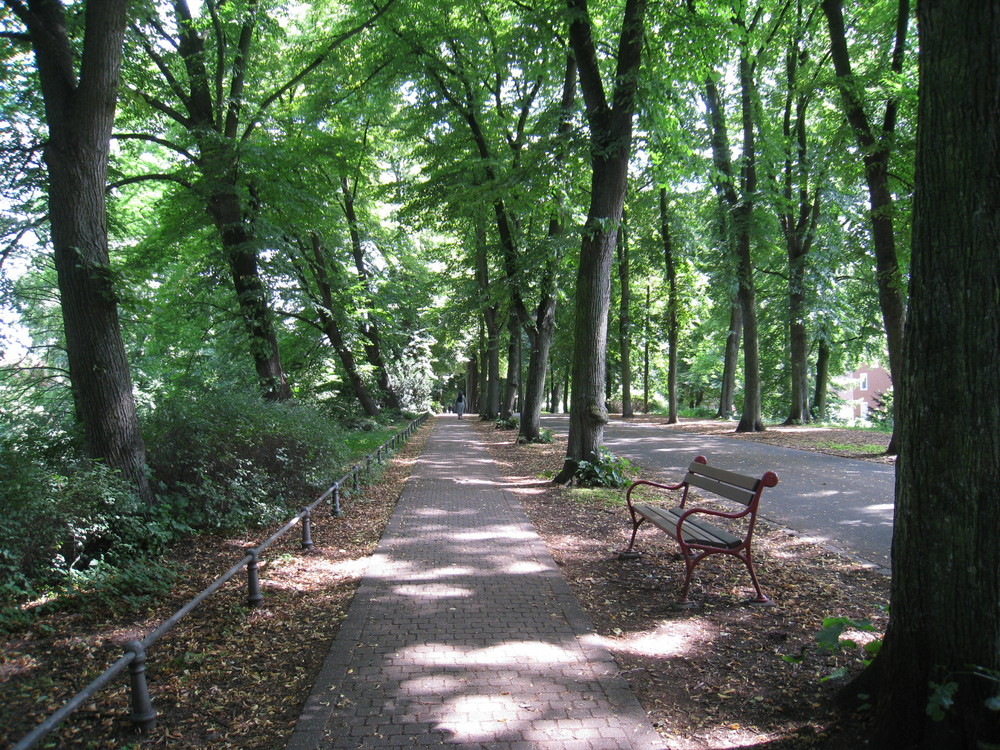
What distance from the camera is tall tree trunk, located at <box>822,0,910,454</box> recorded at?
11170mm

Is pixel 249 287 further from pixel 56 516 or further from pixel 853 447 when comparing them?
pixel 853 447

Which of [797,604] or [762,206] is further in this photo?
[762,206]

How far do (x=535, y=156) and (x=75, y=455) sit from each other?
8.13 metres

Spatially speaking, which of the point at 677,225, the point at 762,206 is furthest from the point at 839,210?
the point at 677,225

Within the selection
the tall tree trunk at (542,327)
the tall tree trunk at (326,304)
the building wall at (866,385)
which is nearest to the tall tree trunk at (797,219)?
the tall tree trunk at (542,327)

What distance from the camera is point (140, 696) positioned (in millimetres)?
3279

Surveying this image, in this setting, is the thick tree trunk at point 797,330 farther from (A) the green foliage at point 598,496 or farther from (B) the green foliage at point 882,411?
(A) the green foliage at point 598,496

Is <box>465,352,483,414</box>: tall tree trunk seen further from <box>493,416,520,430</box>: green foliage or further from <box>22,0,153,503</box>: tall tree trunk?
<box>22,0,153,503</box>: tall tree trunk

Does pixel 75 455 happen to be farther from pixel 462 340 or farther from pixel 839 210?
pixel 462 340

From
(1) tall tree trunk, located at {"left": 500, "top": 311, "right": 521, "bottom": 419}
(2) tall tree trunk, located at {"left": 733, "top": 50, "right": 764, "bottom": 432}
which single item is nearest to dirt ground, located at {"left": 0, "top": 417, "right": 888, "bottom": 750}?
(2) tall tree trunk, located at {"left": 733, "top": 50, "right": 764, "bottom": 432}

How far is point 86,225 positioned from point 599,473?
7993 millimetres

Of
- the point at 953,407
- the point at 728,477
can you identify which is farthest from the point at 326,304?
the point at 953,407

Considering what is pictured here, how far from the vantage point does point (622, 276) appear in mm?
27719

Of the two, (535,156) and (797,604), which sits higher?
(535,156)
